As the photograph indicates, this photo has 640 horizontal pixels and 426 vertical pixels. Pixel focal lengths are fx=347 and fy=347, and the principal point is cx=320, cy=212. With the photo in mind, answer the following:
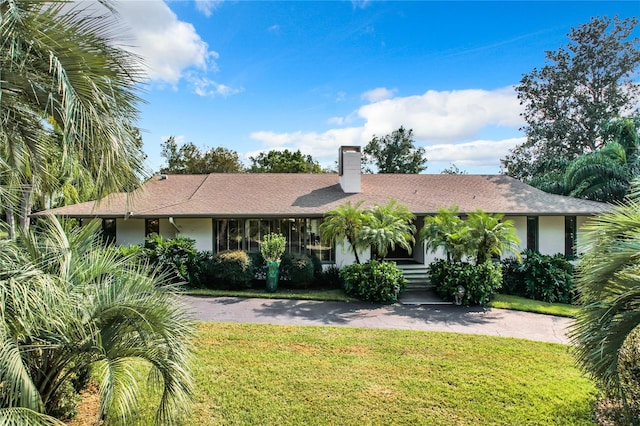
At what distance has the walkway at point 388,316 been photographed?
363 inches

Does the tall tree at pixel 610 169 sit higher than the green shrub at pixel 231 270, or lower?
higher

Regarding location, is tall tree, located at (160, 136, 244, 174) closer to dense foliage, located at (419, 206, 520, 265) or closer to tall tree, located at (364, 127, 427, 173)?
tall tree, located at (364, 127, 427, 173)

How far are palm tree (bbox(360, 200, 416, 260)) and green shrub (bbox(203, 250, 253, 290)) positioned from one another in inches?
186

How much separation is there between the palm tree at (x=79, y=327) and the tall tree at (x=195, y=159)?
30.7 metres

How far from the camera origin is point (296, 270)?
43.7 feet

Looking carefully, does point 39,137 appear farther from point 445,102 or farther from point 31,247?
point 445,102

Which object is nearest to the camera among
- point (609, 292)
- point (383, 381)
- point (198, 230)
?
point (609, 292)

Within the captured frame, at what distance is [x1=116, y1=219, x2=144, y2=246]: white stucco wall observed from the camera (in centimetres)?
1487

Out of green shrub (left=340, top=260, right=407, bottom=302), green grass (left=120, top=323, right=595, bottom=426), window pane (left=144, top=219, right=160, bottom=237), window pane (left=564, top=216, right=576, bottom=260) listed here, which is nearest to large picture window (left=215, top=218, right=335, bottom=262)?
window pane (left=144, top=219, right=160, bottom=237)

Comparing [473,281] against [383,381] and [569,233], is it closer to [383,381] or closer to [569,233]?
[383,381]

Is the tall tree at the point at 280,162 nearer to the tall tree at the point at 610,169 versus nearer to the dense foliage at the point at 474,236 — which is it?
the tall tree at the point at 610,169

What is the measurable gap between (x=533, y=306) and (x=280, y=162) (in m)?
30.6

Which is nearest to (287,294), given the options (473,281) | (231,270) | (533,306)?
(231,270)

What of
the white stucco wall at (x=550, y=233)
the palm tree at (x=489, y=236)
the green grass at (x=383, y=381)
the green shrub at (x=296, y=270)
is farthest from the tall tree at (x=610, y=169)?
the green shrub at (x=296, y=270)
